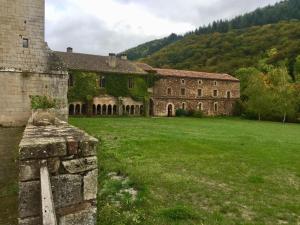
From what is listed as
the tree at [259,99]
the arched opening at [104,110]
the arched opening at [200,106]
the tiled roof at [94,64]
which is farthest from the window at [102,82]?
the tree at [259,99]

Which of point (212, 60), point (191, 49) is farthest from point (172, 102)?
point (191, 49)

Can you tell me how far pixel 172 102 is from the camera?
53.9 meters

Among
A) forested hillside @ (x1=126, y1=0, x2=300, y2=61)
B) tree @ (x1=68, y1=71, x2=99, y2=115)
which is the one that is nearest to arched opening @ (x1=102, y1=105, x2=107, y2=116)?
tree @ (x1=68, y1=71, x2=99, y2=115)

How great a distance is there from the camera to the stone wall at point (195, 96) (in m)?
52.7

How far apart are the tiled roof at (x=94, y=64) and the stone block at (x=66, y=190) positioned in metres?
40.6

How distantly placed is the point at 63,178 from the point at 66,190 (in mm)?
166

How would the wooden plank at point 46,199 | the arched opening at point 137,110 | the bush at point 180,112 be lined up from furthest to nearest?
the bush at point 180,112 < the arched opening at point 137,110 < the wooden plank at point 46,199

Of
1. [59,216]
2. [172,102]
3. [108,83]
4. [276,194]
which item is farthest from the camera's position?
[172,102]

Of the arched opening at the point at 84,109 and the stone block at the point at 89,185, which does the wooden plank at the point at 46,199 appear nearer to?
the stone block at the point at 89,185

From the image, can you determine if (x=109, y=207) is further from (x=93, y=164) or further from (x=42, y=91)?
(x=42, y=91)

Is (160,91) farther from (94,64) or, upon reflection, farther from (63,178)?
(63,178)

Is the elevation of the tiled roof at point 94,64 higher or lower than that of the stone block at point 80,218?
higher

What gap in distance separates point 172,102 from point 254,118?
14261 millimetres

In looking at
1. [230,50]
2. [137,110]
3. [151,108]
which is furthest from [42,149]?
[230,50]
